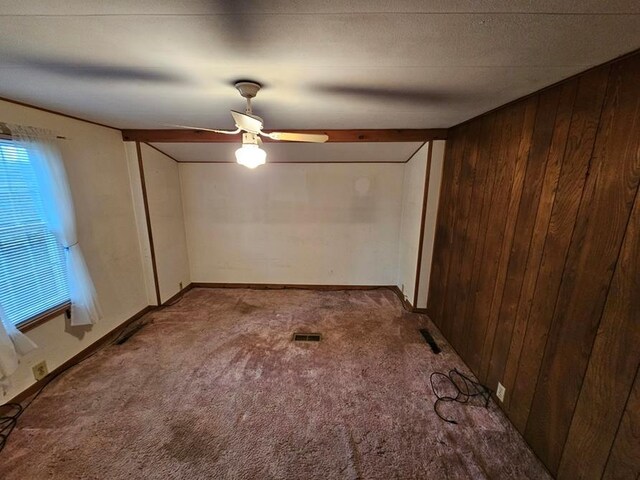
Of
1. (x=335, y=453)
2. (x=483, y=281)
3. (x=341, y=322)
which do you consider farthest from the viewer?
(x=341, y=322)

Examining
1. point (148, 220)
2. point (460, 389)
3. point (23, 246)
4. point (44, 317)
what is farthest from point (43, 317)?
point (460, 389)

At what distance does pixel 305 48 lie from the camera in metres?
1.09

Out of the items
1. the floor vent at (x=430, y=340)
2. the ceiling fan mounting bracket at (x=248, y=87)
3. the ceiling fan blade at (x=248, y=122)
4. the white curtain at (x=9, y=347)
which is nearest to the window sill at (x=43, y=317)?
Result: the white curtain at (x=9, y=347)

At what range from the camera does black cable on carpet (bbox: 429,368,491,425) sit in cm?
196

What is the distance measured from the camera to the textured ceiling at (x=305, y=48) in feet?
2.74

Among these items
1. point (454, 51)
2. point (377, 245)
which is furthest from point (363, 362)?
point (454, 51)

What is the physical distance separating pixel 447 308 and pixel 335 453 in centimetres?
183

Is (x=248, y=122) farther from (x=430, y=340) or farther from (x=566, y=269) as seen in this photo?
(x=430, y=340)

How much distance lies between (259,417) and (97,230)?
7.96 ft

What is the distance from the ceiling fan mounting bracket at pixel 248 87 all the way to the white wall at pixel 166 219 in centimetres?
225

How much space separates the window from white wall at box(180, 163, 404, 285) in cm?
190

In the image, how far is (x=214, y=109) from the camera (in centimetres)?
205

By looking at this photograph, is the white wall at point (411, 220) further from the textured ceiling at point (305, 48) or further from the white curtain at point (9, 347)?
the white curtain at point (9, 347)

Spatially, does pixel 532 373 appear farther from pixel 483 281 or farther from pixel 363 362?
pixel 363 362
